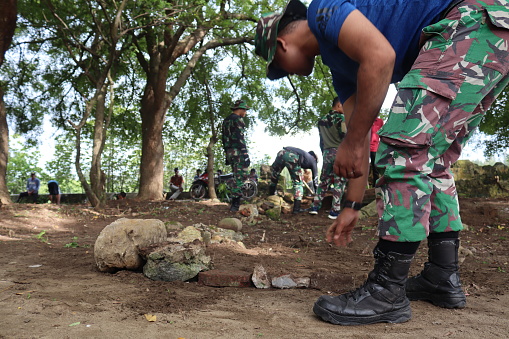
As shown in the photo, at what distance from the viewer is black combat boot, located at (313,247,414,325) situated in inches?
68.3

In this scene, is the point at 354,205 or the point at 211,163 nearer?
the point at 354,205

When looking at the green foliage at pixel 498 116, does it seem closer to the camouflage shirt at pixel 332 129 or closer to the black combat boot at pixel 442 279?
the camouflage shirt at pixel 332 129

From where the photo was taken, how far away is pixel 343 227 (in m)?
2.03

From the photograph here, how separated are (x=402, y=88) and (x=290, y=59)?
1.74 feet

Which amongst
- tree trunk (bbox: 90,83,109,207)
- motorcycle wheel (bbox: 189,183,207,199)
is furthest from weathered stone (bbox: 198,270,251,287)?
motorcycle wheel (bbox: 189,183,207,199)

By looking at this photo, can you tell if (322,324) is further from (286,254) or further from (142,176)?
(142,176)

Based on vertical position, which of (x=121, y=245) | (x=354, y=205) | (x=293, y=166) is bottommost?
(x=121, y=245)

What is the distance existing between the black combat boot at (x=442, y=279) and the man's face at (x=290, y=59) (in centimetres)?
111

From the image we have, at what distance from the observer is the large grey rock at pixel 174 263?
2568mm

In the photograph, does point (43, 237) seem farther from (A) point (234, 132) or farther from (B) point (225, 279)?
(A) point (234, 132)

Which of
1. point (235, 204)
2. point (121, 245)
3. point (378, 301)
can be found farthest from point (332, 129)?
point (378, 301)

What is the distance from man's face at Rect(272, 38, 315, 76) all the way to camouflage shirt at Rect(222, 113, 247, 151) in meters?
5.85

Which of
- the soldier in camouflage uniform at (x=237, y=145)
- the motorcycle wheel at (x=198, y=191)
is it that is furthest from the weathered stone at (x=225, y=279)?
the motorcycle wheel at (x=198, y=191)

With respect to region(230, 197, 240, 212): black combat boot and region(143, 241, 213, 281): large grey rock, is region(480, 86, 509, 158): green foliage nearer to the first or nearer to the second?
region(230, 197, 240, 212): black combat boot
